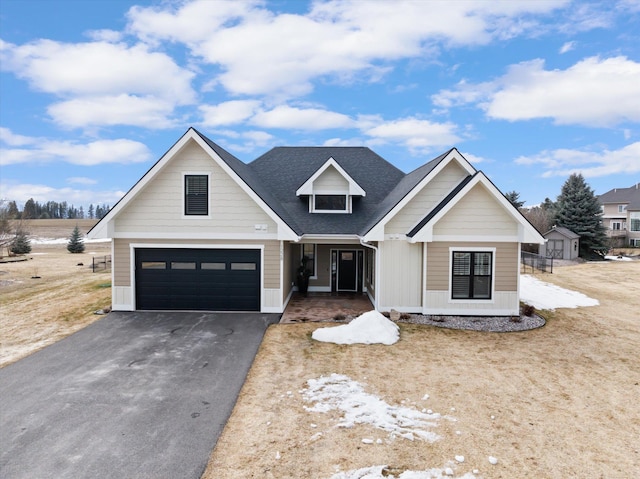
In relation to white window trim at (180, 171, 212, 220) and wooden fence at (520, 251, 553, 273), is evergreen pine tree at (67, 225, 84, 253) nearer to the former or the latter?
white window trim at (180, 171, 212, 220)

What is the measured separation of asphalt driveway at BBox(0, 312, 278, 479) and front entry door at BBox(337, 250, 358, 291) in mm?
7242

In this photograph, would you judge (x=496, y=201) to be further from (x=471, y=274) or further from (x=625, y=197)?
(x=625, y=197)

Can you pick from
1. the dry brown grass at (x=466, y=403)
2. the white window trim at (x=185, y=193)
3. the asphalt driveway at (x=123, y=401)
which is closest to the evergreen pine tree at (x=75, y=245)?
the white window trim at (x=185, y=193)

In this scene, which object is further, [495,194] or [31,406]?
[495,194]

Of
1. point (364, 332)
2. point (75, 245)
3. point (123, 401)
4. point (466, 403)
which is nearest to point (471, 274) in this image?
point (364, 332)

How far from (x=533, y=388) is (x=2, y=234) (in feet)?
148

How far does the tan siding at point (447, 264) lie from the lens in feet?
43.7

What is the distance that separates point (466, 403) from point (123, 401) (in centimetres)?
662

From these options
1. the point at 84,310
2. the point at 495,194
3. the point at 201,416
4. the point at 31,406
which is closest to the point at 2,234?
the point at 84,310

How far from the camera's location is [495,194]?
511 inches

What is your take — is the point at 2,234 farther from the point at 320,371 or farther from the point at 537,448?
the point at 537,448

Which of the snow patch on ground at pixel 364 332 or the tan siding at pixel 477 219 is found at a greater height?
the tan siding at pixel 477 219

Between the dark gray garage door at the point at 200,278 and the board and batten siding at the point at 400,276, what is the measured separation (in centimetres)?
476

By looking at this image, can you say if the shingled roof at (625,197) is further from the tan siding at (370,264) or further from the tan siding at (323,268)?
the tan siding at (323,268)
